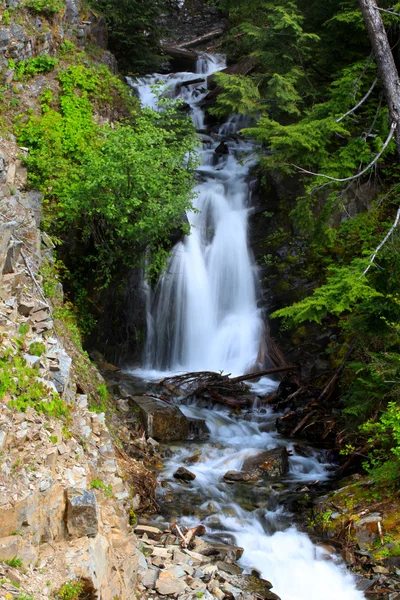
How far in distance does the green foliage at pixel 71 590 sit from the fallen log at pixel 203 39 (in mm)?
24523

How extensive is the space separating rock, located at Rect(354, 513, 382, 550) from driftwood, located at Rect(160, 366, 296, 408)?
4.01 m

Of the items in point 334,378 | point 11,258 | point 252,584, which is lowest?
point 252,584

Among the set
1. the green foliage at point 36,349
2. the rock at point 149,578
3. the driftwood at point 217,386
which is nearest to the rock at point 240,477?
the driftwood at point 217,386

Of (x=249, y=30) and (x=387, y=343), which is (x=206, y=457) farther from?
(x=249, y=30)

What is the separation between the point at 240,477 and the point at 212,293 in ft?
20.6

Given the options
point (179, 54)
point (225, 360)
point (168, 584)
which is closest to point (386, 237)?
point (168, 584)

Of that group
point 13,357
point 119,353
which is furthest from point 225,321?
point 13,357

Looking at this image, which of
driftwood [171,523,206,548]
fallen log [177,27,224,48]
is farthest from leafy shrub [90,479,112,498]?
fallen log [177,27,224,48]

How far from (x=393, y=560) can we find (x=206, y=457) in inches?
131

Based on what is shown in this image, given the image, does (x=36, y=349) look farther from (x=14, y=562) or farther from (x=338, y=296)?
(x=338, y=296)

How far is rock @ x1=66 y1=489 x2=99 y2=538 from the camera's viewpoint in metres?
4.53

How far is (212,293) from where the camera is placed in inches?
544

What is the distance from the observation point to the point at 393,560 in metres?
6.16

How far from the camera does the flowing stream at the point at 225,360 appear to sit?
6602 millimetres
